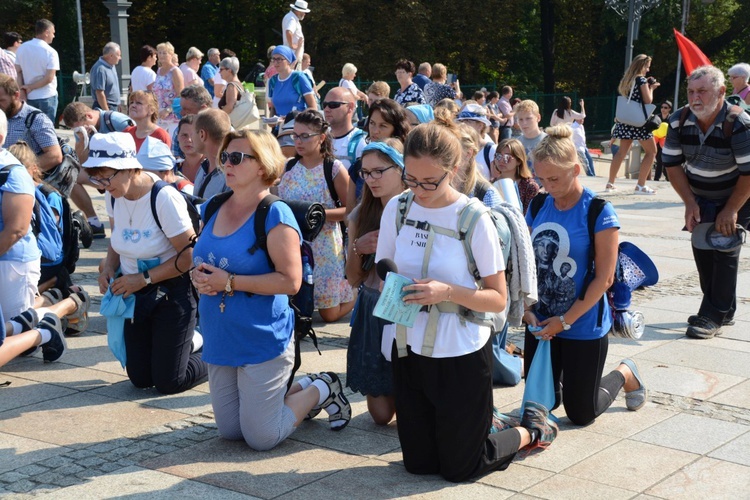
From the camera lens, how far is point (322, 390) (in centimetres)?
500

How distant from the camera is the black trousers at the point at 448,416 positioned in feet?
13.8

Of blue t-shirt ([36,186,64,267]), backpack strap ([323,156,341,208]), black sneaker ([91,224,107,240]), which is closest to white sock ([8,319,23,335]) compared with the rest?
blue t-shirt ([36,186,64,267])

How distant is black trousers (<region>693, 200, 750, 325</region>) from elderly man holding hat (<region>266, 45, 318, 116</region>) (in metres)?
5.73

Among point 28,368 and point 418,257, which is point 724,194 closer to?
point 418,257

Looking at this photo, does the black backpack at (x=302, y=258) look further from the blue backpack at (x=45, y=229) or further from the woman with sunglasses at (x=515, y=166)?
the woman with sunglasses at (x=515, y=166)

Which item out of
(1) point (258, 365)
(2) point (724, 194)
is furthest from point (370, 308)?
(2) point (724, 194)

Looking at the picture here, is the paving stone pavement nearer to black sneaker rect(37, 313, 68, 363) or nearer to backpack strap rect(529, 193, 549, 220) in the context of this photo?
black sneaker rect(37, 313, 68, 363)

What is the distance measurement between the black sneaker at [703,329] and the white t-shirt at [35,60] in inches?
376

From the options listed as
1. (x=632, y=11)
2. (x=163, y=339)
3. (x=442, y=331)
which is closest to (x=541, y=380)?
(x=442, y=331)

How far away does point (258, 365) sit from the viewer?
469cm

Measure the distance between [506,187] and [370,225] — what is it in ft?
2.94

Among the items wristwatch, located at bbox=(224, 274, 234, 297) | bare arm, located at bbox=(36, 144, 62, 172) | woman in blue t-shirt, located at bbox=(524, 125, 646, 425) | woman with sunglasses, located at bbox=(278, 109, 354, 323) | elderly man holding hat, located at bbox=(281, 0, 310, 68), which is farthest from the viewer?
elderly man holding hat, located at bbox=(281, 0, 310, 68)

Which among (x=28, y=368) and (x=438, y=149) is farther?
(x=28, y=368)

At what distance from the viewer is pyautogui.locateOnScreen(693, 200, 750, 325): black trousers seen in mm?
7309
